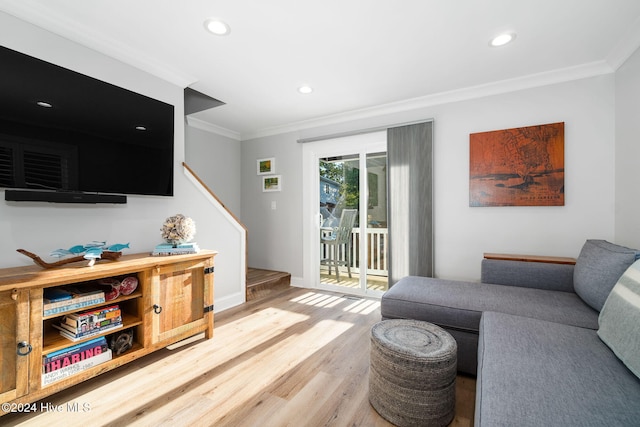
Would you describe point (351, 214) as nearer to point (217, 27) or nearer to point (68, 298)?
point (217, 27)

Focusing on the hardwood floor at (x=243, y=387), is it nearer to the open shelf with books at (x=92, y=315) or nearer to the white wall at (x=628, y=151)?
the open shelf with books at (x=92, y=315)

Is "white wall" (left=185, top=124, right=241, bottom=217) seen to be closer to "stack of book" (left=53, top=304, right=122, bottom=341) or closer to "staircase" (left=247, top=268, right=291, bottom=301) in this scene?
"staircase" (left=247, top=268, right=291, bottom=301)

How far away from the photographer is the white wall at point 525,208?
2.54 metres

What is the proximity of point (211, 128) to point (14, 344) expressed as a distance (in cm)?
342

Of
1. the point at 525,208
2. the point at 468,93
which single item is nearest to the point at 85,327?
the point at 525,208

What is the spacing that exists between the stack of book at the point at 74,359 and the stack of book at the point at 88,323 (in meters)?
0.07

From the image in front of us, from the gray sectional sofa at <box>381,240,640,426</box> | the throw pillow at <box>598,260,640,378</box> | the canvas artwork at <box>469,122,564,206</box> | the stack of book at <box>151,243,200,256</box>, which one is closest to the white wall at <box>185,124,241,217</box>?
the stack of book at <box>151,243,200,256</box>

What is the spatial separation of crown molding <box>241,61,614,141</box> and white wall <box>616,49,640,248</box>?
226 mm

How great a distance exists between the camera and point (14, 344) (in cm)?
146

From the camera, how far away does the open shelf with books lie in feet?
4.82

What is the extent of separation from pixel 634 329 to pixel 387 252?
2417 millimetres

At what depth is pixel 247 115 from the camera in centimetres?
383

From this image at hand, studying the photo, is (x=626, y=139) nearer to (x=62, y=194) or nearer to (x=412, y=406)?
(x=412, y=406)

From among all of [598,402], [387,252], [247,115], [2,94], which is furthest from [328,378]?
[247,115]
